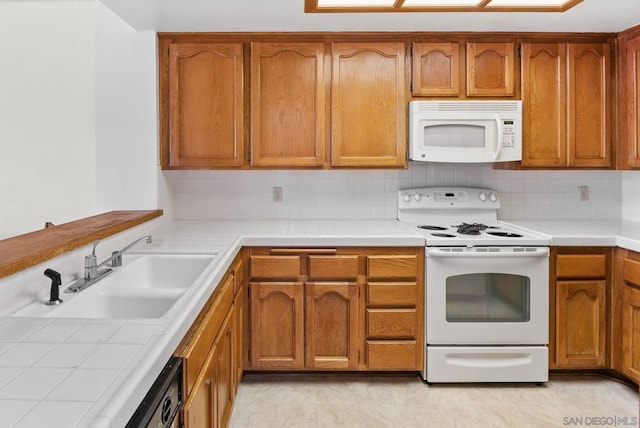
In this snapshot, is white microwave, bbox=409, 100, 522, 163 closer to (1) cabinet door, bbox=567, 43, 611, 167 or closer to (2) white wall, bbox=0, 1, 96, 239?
(1) cabinet door, bbox=567, 43, 611, 167

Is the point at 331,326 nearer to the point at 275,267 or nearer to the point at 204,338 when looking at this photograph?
the point at 275,267

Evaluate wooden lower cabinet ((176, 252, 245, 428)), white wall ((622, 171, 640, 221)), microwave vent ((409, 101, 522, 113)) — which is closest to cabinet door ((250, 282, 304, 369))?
wooden lower cabinet ((176, 252, 245, 428))

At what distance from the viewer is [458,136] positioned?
2955 mm

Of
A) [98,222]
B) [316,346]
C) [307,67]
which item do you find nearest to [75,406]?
[98,222]

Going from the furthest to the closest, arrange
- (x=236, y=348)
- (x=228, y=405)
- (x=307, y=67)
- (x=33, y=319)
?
(x=307, y=67)
(x=236, y=348)
(x=228, y=405)
(x=33, y=319)

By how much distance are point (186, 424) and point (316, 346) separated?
150 cm

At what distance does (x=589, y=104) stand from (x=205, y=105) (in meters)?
2.49

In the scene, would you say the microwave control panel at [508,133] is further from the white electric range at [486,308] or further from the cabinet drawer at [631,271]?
the cabinet drawer at [631,271]

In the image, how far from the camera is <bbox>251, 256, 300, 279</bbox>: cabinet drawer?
8.79ft

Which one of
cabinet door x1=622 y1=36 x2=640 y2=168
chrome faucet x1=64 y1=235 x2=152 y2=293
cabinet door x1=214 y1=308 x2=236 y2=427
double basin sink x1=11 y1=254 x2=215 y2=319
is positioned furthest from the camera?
cabinet door x1=622 y1=36 x2=640 y2=168

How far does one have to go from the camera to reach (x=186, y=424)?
1.26 meters

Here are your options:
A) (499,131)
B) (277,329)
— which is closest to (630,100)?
(499,131)

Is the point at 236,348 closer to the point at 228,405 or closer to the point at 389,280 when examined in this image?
the point at 228,405

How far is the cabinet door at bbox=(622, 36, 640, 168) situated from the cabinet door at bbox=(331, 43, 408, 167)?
4.58 ft
